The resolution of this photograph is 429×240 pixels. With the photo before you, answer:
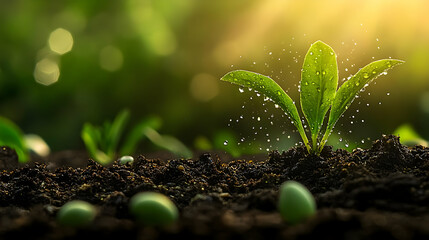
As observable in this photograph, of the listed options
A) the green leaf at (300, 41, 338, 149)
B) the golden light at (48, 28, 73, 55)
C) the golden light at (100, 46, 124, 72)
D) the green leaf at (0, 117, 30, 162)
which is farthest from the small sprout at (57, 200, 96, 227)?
the golden light at (48, 28, 73, 55)

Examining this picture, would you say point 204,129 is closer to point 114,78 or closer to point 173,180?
point 114,78

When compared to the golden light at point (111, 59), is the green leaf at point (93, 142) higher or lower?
lower

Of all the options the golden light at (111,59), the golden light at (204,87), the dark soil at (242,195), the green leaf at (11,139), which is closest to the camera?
the dark soil at (242,195)

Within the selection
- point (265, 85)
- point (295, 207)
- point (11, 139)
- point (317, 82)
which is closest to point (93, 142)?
point (11, 139)

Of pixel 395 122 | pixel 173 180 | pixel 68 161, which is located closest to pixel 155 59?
pixel 68 161

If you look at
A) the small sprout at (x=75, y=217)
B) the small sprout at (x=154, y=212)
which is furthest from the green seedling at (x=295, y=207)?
the small sprout at (x=75, y=217)

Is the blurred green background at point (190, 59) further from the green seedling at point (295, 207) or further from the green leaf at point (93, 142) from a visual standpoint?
the green seedling at point (295, 207)

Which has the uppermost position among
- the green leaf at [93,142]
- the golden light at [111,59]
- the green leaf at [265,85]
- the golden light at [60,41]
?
the golden light at [60,41]
